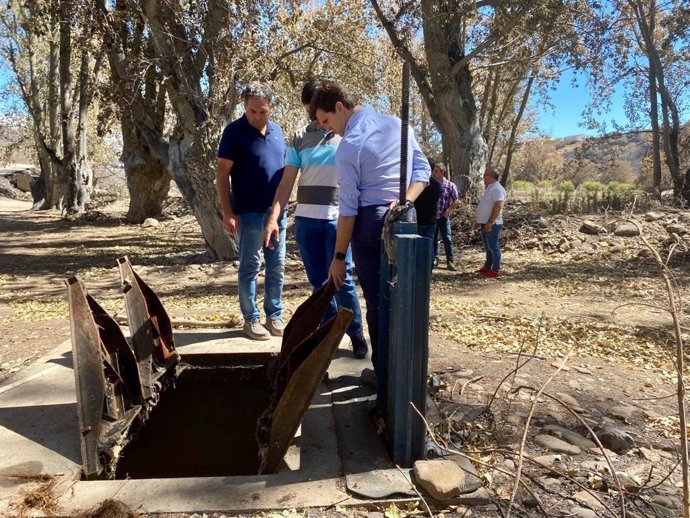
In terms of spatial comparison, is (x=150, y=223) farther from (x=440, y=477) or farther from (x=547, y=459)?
(x=440, y=477)

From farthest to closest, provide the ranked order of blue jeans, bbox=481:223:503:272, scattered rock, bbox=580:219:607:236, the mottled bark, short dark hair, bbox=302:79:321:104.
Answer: the mottled bark
scattered rock, bbox=580:219:607:236
blue jeans, bbox=481:223:503:272
short dark hair, bbox=302:79:321:104

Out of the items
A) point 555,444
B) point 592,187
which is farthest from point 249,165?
point 592,187

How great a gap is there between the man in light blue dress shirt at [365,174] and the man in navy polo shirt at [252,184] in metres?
1.11

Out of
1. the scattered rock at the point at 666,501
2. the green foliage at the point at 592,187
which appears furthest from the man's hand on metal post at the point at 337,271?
the green foliage at the point at 592,187

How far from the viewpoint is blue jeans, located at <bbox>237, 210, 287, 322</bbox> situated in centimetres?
434

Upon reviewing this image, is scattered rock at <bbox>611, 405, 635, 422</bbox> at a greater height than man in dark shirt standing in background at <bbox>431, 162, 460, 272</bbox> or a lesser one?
lesser

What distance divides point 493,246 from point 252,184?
18.9 feet

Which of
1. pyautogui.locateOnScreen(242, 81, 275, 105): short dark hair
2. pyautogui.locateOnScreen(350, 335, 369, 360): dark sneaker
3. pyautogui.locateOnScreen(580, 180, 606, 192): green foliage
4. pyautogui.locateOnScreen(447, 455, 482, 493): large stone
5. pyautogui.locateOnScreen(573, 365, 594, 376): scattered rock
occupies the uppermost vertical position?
pyautogui.locateOnScreen(580, 180, 606, 192): green foliage

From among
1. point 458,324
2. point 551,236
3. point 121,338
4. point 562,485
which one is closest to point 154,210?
point 551,236

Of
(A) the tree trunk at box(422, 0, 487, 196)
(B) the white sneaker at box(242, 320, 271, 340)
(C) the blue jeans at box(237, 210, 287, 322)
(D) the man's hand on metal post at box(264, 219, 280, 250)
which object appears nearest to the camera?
(D) the man's hand on metal post at box(264, 219, 280, 250)

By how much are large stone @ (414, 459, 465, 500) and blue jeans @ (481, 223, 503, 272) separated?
6.61 m

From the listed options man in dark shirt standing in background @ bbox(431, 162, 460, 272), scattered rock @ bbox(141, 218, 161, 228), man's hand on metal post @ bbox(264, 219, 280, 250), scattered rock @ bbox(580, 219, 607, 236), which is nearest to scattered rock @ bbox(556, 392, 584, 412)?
man's hand on metal post @ bbox(264, 219, 280, 250)

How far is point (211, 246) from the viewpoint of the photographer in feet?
33.9

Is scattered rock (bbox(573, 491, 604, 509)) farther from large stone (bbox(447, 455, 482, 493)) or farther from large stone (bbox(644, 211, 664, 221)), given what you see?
large stone (bbox(644, 211, 664, 221))
